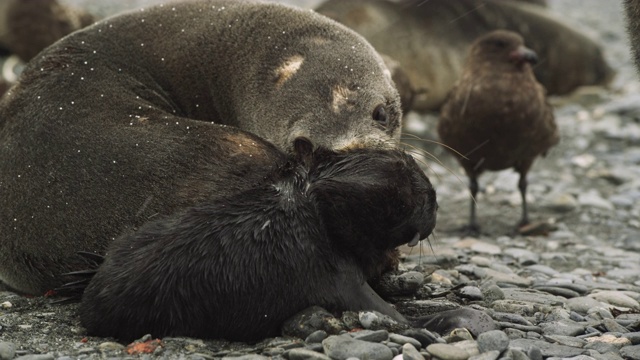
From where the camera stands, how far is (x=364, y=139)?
4629 mm

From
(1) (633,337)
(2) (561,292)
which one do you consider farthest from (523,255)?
(1) (633,337)

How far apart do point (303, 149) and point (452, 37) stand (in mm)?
8300

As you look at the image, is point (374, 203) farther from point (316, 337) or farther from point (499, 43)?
point (499, 43)

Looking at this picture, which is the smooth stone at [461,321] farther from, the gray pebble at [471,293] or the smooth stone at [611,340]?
the gray pebble at [471,293]

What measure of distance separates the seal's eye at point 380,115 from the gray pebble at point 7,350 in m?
2.13

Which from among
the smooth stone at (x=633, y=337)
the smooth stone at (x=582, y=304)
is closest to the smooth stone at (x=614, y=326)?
the smooth stone at (x=633, y=337)

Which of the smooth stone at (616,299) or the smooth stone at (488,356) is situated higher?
the smooth stone at (488,356)

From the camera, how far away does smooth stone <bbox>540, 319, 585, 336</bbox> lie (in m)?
4.37

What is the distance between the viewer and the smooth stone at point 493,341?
3.91 metres

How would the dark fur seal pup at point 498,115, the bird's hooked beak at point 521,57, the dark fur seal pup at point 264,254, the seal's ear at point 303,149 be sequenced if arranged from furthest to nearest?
the bird's hooked beak at point 521,57 < the dark fur seal pup at point 498,115 < the seal's ear at point 303,149 < the dark fur seal pup at point 264,254

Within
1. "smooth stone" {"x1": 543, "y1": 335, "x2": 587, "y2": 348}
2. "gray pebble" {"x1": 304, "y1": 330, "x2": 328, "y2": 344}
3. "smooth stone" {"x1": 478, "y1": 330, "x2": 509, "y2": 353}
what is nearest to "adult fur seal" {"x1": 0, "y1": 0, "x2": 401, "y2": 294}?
"gray pebble" {"x1": 304, "y1": 330, "x2": 328, "y2": 344}

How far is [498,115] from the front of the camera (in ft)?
26.2

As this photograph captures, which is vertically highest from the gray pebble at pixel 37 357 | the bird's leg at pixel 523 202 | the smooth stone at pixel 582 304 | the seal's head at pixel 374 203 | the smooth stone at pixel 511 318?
the seal's head at pixel 374 203

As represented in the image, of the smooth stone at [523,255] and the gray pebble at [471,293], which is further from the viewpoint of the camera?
the smooth stone at [523,255]
